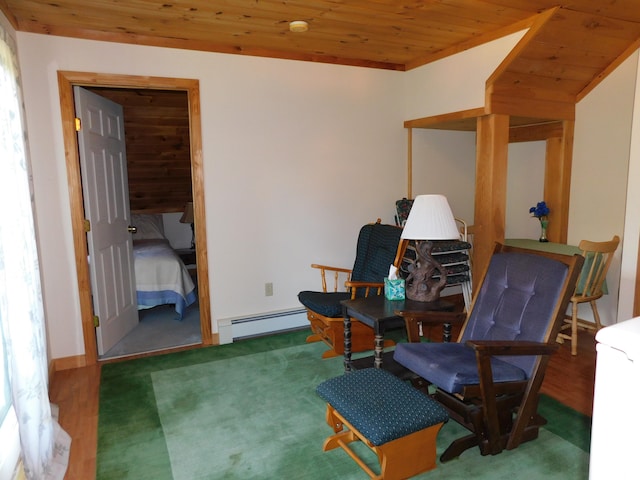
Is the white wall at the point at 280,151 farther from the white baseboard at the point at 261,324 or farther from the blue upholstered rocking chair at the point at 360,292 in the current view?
the blue upholstered rocking chair at the point at 360,292

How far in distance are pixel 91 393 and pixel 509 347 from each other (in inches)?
99.7

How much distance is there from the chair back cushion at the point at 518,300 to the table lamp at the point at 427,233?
31cm

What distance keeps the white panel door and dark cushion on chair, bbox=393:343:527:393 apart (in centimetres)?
237

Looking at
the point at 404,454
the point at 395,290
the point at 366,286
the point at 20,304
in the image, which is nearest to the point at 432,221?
the point at 395,290

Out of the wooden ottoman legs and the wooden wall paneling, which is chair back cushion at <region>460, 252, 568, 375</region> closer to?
the wooden ottoman legs

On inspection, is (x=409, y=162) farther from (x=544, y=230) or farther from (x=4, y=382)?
(x=4, y=382)

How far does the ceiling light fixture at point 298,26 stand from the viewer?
301cm

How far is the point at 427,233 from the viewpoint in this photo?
2742 mm

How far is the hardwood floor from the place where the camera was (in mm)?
2293

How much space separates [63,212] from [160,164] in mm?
2688

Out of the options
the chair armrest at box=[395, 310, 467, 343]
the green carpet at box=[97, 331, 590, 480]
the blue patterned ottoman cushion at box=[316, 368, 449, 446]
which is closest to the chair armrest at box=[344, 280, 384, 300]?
the green carpet at box=[97, 331, 590, 480]

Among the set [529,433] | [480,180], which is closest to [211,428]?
[529,433]

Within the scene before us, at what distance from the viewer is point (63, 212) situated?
127 inches

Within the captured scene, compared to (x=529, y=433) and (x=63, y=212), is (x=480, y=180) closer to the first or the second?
(x=529, y=433)
